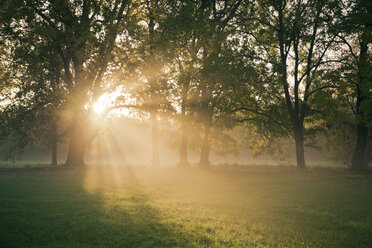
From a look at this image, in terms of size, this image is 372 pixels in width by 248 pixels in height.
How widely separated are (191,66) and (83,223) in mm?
17435

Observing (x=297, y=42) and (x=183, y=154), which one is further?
(x=183, y=154)

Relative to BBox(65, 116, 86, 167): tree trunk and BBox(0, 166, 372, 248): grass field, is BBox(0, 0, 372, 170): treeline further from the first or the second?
BBox(0, 166, 372, 248): grass field

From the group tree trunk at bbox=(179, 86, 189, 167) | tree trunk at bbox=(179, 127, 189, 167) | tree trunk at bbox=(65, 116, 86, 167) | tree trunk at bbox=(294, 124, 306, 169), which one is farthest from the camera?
tree trunk at bbox=(179, 127, 189, 167)

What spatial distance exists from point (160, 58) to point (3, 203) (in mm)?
14653

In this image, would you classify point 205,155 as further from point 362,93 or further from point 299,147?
point 362,93

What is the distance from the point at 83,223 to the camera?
7.47 metres

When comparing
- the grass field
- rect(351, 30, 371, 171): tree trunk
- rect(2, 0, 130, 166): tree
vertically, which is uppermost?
rect(2, 0, 130, 166): tree

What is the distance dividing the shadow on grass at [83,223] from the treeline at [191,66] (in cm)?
1251

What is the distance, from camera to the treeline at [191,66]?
68.7ft

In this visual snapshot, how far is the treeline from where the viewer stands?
20938 millimetres

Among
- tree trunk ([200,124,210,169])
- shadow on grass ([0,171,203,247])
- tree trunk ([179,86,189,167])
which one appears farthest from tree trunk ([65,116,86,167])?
shadow on grass ([0,171,203,247])

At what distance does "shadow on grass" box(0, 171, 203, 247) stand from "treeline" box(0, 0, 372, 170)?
12.5 meters

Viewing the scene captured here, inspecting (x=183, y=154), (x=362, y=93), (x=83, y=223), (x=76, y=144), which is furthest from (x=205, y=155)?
(x=83, y=223)

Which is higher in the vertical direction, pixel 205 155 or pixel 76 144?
pixel 76 144
